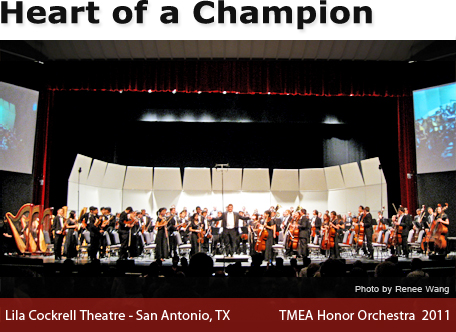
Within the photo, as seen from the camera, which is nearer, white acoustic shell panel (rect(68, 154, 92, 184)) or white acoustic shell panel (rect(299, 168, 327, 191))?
white acoustic shell panel (rect(68, 154, 92, 184))

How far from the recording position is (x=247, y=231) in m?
11.2

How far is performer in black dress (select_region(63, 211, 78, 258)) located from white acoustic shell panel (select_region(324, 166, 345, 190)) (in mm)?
9734

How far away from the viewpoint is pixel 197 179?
15.5 meters

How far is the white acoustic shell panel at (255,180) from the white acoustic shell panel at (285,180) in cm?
28

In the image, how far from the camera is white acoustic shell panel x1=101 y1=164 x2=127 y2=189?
47.7 feet

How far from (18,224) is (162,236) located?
344 cm

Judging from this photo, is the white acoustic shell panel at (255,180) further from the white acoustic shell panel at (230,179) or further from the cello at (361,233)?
the cello at (361,233)

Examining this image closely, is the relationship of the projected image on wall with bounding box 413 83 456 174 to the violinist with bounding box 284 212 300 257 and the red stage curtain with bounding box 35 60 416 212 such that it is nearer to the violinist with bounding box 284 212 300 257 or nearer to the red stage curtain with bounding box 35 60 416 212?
the red stage curtain with bounding box 35 60 416 212

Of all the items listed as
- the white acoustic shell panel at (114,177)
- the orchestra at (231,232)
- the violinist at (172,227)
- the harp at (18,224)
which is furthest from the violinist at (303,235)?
the white acoustic shell panel at (114,177)

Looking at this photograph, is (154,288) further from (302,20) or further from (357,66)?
(357,66)
